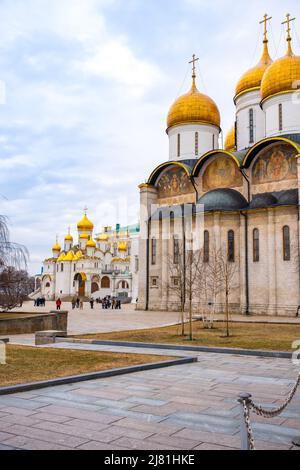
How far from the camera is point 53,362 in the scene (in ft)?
29.2

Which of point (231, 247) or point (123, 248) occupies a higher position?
point (123, 248)

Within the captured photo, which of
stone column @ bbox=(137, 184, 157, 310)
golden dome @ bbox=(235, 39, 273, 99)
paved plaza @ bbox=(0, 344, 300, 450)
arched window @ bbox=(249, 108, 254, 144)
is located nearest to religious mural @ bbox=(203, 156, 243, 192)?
stone column @ bbox=(137, 184, 157, 310)

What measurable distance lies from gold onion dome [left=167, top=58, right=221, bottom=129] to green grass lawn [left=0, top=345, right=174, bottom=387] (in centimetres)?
2652

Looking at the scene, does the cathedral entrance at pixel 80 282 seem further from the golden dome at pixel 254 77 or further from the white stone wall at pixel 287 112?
the white stone wall at pixel 287 112

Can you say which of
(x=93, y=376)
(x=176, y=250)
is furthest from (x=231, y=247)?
(x=93, y=376)

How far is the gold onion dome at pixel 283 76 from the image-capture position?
29.2 m

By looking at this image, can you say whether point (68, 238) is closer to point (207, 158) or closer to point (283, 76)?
point (207, 158)

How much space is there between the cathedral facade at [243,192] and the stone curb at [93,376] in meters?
17.8

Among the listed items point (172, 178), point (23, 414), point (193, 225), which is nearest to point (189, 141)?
point (172, 178)

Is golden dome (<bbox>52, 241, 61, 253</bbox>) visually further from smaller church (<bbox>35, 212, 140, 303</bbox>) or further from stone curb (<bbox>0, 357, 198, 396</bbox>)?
stone curb (<bbox>0, 357, 198, 396</bbox>)

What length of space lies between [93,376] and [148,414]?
2.37 metres

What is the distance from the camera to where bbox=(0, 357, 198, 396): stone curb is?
21.5 feet
